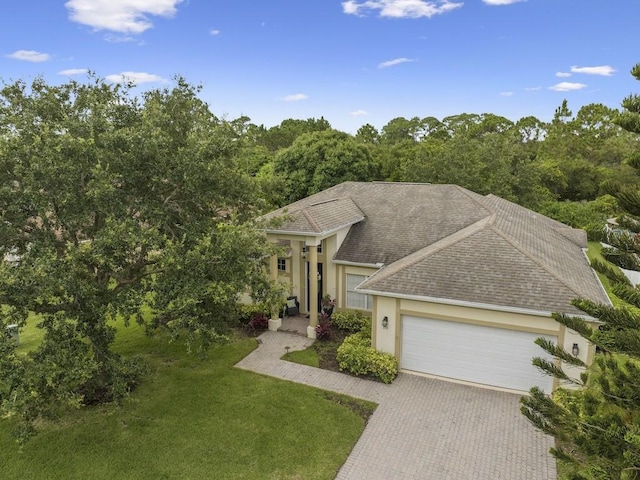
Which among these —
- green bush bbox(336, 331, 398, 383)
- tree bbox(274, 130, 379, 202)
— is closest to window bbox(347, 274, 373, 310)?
green bush bbox(336, 331, 398, 383)

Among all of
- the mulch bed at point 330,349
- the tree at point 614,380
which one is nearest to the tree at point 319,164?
the mulch bed at point 330,349

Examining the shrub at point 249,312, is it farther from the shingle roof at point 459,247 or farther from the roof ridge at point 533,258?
the roof ridge at point 533,258

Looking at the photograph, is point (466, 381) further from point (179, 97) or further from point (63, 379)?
point (179, 97)

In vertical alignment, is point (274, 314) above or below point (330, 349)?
above

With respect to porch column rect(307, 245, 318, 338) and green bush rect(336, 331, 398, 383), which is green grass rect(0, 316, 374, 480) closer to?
green bush rect(336, 331, 398, 383)

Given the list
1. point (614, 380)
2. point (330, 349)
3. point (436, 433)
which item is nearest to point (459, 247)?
point (330, 349)

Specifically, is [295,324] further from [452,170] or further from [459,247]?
[452,170]

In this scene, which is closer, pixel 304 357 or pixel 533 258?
pixel 533 258
